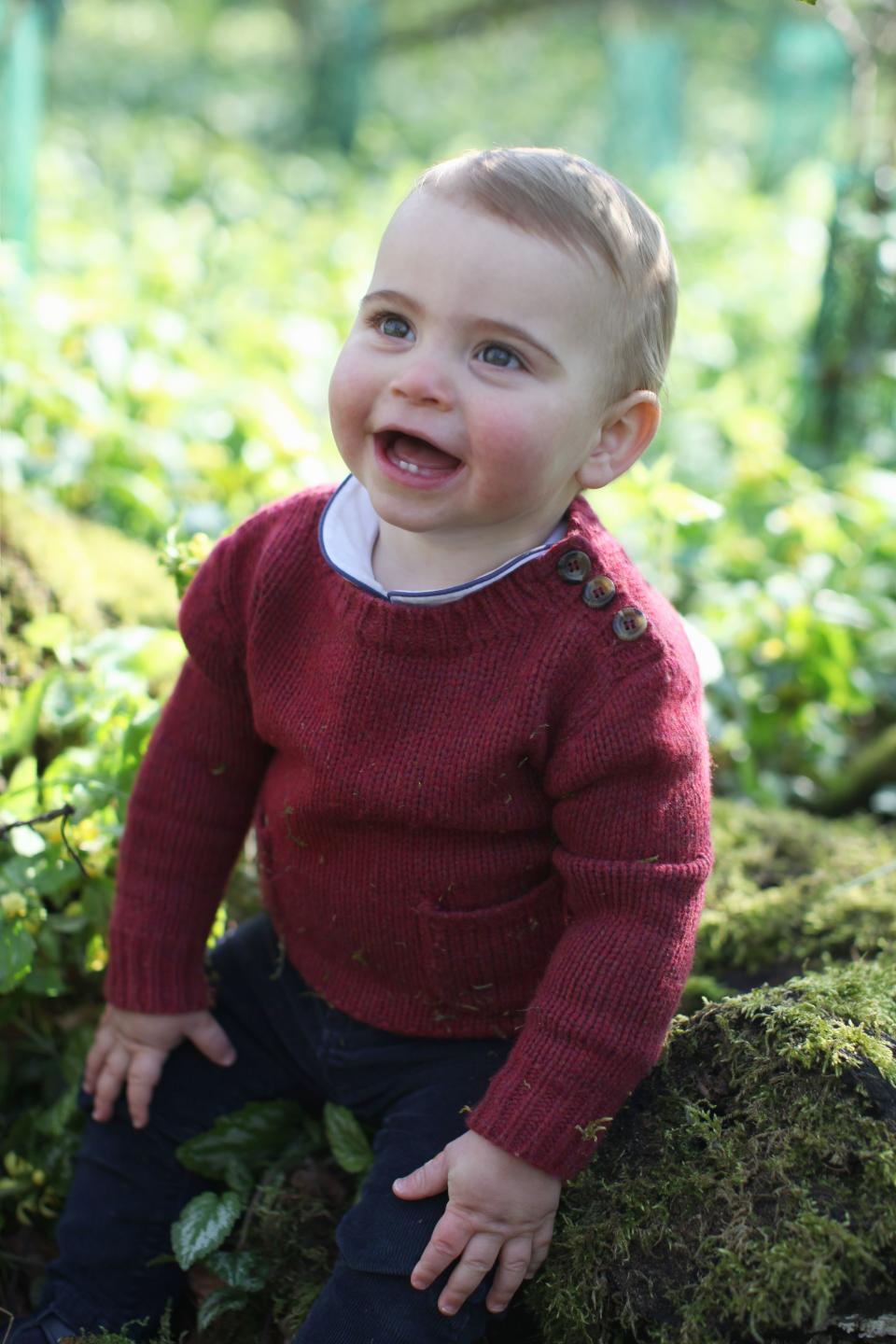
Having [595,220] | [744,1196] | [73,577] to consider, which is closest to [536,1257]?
[744,1196]

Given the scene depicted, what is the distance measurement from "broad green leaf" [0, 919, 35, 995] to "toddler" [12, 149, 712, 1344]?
127 mm

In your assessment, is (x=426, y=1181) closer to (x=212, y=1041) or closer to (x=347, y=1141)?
(x=347, y=1141)

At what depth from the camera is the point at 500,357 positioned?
149 cm

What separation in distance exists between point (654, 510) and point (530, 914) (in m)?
1.09

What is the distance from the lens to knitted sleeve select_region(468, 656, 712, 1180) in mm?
1535

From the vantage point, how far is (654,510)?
2.54 m

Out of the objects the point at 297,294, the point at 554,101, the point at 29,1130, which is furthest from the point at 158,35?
the point at 29,1130

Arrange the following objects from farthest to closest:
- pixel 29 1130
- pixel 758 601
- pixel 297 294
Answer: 1. pixel 297 294
2. pixel 758 601
3. pixel 29 1130

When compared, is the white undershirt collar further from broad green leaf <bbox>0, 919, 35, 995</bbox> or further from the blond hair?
broad green leaf <bbox>0, 919, 35, 995</bbox>

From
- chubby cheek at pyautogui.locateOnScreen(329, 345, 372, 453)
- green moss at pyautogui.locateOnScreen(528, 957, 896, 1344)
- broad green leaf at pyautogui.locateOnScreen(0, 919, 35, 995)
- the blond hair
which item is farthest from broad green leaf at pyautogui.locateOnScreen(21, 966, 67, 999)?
the blond hair

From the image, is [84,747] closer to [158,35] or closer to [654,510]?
[654,510]

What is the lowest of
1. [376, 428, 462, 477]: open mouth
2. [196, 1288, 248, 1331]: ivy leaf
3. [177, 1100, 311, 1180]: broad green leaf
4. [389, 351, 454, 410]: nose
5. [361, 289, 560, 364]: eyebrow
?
[196, 1288, 248, 1331]: ivy leaf

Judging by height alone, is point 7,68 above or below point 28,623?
above

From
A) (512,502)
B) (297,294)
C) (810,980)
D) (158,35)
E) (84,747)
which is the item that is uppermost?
(512,502)
